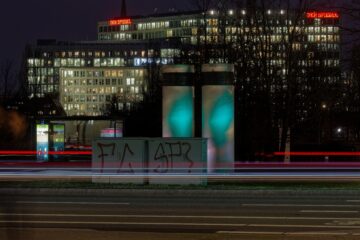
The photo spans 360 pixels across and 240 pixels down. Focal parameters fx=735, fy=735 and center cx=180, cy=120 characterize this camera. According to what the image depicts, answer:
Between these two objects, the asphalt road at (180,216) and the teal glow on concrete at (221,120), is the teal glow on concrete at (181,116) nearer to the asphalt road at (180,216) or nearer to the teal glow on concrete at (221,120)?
the teal glow on concrete at (221,120)

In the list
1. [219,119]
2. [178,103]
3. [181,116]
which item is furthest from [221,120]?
[178,103]

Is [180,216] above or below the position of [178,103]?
below

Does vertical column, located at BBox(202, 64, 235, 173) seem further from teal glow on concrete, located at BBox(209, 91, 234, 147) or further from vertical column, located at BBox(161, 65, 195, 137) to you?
vertical column, located at BBox(161, 65, 195, 137)

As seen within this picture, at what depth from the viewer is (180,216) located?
15.4m

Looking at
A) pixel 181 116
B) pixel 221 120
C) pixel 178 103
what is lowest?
pixel 221 120

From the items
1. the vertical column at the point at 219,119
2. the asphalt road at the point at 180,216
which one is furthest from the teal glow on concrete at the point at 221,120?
the asphalt road at the point at 180,216

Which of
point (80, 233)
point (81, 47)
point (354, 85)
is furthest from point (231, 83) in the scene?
point (81, 47)

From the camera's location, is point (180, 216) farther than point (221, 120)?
No

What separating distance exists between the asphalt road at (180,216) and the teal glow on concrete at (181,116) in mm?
5519

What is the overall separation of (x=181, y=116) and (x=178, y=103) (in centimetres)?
51

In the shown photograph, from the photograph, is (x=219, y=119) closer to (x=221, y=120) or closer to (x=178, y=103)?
(x=221, y=120)

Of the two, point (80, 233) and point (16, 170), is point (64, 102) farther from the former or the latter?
point (80, 233)

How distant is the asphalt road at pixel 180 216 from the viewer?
1218 centimetres

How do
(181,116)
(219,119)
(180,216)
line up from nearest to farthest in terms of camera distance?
(180,216) → (219,119) → (181,116)
